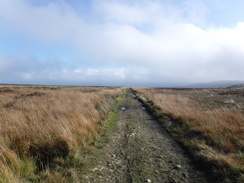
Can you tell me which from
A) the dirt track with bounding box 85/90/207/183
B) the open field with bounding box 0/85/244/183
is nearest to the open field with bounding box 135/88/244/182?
the open field with bounding box 0/85/244/183

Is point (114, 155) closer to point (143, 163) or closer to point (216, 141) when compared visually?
point (143, 163)

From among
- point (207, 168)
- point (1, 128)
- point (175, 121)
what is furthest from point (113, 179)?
point (175, 121)

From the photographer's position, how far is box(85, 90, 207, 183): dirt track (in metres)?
4.86

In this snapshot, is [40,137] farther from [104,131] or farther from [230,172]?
[230,172]

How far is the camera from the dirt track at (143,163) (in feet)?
16.0

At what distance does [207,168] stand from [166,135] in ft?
12.3

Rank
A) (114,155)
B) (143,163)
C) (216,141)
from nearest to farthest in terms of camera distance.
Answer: (143,163) < (114,155) < (216,141)

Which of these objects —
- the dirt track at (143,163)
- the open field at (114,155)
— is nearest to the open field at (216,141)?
the open field at (114,155)

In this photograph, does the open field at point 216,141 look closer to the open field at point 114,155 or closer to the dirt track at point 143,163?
the open field at point 114,155

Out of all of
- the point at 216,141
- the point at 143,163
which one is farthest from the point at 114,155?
the point at 216,141

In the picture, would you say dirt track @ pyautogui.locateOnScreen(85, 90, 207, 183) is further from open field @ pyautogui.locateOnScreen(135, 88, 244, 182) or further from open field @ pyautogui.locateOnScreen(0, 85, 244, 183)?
open field @ pyautogui.locateOnScreen(135, 88, 244, 182)

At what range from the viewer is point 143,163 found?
5.74 m

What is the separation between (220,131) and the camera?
27.0 ft

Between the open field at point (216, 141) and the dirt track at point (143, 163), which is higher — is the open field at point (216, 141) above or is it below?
above
